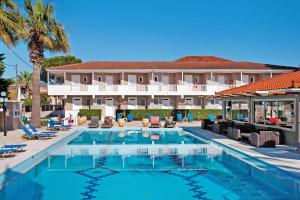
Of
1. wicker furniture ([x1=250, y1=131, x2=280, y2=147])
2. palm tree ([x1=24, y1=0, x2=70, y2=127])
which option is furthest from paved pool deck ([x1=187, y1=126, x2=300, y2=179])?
palm tree ([x1=24, y1=0, x2=70, y2=127])

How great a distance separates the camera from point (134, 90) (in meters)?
32.8

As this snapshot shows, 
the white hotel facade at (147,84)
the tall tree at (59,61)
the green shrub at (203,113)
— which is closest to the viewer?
the white hotel facade at (147,84)

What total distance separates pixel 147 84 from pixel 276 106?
→ 20.7 meters

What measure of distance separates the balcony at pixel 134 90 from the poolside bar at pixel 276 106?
11.0m

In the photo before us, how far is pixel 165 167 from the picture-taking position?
1159 centimetres

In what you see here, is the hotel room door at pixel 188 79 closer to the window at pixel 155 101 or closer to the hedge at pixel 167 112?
the window at pixel 155 101

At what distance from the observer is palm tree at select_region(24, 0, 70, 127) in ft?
74.0

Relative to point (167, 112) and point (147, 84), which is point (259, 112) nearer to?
point (167, 112)


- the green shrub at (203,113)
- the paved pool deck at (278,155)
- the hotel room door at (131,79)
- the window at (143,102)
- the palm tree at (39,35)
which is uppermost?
the palm tree at (39,35)

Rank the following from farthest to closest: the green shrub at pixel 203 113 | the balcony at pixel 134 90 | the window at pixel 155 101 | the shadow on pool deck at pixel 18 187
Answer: the window at pixel 155 101 < the green shrub at pixel 203 113 < the balcony at pixel 134 90 < the shadow on pool deck at pixel 18 187

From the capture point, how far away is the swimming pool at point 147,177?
8.38 meters

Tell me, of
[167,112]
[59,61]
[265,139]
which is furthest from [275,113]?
[59,61]

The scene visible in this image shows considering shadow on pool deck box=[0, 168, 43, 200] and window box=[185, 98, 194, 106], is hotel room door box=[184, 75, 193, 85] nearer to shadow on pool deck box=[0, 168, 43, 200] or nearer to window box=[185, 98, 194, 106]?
window box=[185, 98, 194, 106]

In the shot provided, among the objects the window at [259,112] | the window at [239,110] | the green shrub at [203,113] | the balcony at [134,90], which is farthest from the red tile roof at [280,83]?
the green shrub at [203,113]
